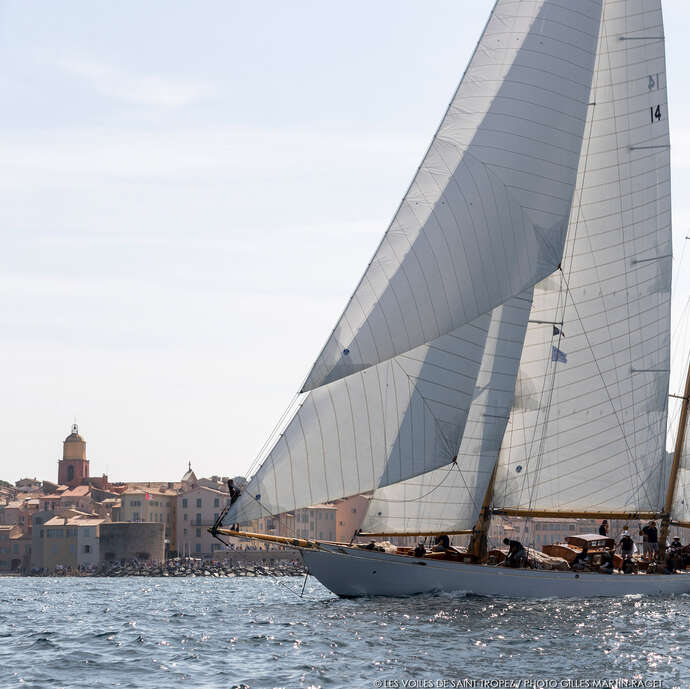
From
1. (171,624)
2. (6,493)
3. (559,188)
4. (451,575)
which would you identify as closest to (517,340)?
(559,188)

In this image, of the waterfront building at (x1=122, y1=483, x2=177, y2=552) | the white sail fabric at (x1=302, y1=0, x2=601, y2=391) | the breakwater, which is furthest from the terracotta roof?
the white sail fabric at (x1=302, y1=0, x2=601, y2=391)

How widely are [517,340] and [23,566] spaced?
4387 inches

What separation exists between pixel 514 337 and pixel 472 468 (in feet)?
13.0

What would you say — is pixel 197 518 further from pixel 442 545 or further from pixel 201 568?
pixel 442 545

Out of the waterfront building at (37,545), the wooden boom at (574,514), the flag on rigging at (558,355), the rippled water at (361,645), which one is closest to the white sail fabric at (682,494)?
the wooden boom at (574,514)

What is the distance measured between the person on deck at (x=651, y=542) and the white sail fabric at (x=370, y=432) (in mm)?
11233

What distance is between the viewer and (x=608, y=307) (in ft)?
128

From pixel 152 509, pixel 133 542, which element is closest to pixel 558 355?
pixel 133 542

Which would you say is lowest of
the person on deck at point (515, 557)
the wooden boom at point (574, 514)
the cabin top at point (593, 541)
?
the person on deck at point (515, 557)

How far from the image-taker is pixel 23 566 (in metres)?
136

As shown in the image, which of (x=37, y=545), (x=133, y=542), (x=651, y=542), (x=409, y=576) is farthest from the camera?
(x=37, y=545)

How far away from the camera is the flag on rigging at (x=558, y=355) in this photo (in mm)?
38594

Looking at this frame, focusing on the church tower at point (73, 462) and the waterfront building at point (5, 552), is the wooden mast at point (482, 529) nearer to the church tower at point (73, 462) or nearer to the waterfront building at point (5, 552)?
the waterfront building at point (5, 552)

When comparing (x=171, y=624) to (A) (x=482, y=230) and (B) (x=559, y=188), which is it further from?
(B) (x=559, y=188)
